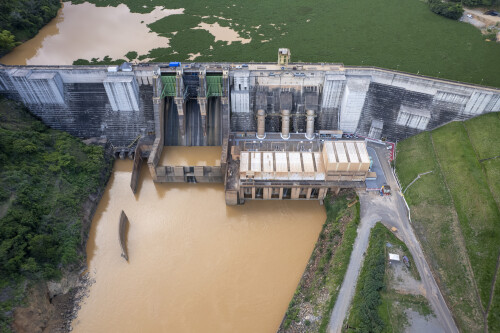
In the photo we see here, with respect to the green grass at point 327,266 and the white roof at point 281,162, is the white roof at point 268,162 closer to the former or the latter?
the white roof at point 281,162

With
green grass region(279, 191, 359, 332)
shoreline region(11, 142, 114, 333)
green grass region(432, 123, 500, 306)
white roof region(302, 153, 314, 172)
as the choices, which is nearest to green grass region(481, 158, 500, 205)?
green grass region(432, 123, 500, 306)

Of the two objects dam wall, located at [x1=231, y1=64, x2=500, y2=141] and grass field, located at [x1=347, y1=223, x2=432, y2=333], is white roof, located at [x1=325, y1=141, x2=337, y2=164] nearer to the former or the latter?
dam wall, located at [x1=231, y1=64, x2=500, y2=141]

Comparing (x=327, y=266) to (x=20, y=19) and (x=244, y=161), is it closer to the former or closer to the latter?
(x=244, y=161)

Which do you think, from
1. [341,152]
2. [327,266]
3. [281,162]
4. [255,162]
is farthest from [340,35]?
[327,266]

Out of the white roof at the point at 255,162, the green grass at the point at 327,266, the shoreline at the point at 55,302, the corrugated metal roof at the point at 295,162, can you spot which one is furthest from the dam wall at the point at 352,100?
the shoreline at the point at 55,302

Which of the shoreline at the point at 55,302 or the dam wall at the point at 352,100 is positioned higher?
the dam wall at the point at 352,100
